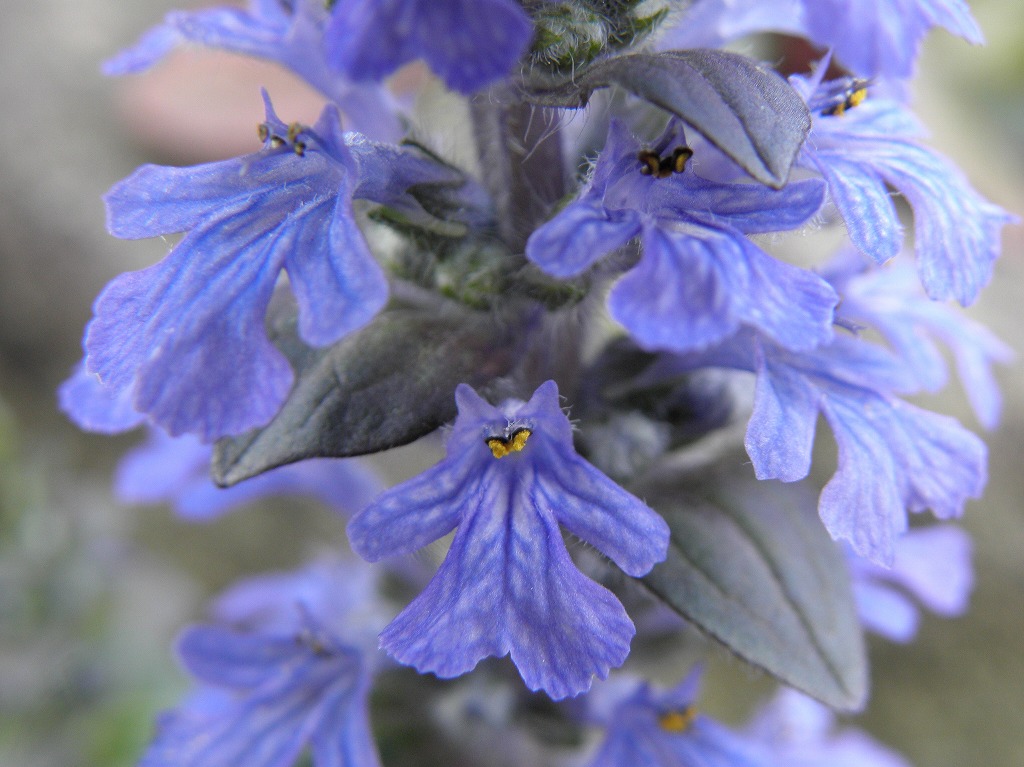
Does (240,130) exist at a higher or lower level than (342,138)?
lower

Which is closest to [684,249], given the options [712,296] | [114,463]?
[712,296]

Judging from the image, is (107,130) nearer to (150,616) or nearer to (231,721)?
(150,616)

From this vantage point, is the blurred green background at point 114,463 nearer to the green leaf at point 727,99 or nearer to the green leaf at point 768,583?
the green leaf at point 768,583

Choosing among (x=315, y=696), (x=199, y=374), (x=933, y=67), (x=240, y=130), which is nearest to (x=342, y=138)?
(x=199, y=374)

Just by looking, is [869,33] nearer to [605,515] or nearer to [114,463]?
[605,515]

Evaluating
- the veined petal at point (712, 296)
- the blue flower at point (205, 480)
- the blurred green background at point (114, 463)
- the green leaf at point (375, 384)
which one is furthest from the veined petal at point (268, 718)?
the blurred green background at point (114, 463)
